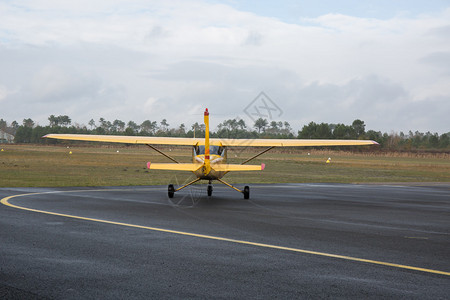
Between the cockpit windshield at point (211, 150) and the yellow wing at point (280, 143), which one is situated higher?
the yellow wing at point (280, 143)

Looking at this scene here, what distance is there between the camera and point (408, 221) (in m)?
13.8

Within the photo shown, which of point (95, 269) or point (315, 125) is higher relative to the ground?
point (315, 125)

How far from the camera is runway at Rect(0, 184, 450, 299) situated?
6.54 m

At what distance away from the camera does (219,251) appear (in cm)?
908

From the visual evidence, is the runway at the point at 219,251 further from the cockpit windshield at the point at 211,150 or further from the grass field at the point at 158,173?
the grass field at the point at 158,173

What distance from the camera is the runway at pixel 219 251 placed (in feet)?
21.5

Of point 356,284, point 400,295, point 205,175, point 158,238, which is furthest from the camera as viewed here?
point 205,175

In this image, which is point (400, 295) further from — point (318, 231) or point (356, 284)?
point (318, 231)

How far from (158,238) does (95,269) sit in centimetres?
295

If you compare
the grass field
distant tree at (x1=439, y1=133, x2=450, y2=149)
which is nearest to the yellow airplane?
the grass field

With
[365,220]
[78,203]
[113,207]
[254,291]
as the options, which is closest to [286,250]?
→ [254,291]

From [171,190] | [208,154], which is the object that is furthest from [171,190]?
[208,154]

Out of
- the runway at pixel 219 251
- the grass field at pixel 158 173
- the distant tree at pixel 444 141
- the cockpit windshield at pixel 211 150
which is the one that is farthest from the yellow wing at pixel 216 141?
the distant tree at pixel 444 141

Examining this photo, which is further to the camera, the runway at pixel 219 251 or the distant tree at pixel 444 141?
the distant tree at pixel 444 141
